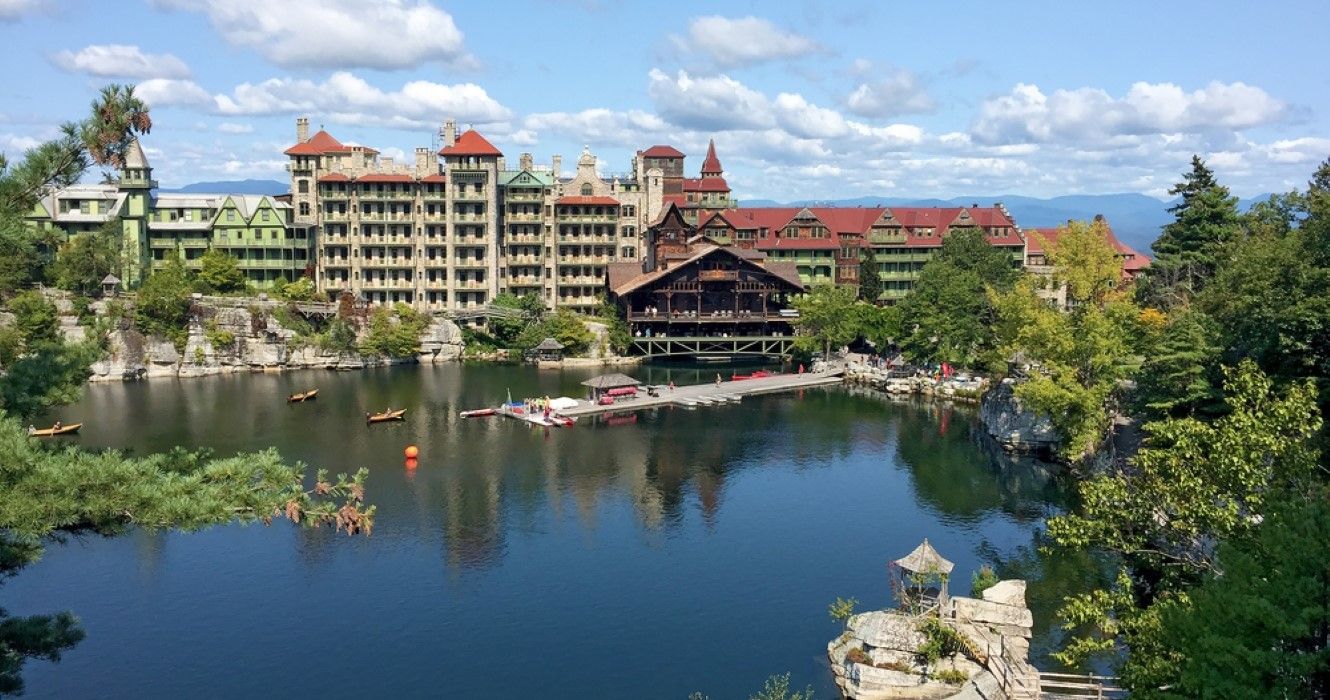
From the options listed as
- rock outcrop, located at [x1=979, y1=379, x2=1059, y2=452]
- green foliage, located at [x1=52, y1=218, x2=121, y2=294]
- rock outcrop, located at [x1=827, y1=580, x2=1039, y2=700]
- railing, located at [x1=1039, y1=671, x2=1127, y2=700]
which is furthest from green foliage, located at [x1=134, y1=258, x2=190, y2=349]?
railing, located at [x1=1039, y1=671, x2=1127, y2=700]

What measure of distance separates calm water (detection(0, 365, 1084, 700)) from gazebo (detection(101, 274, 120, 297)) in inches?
919

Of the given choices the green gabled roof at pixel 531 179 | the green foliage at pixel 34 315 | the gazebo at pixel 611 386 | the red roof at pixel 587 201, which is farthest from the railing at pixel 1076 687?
the green gabled roof at pixel 531 179

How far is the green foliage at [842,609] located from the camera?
35.7 m

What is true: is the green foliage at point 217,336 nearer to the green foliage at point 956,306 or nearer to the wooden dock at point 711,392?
the wooden dock at point 711,392

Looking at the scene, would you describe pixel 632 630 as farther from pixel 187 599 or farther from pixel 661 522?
pixel 187 599

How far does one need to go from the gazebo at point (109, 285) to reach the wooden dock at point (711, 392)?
44.3 meters

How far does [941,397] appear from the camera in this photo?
80188mm

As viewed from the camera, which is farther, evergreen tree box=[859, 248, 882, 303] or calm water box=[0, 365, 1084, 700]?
evergreen tree box=[859, 248, 882, 303]

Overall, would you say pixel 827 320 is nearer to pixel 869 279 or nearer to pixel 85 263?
pixel 869 279

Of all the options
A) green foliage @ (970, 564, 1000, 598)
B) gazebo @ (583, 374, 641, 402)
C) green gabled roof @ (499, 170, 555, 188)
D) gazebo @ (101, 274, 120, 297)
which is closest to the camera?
green foliage @ (970, 564, 1000, 598)

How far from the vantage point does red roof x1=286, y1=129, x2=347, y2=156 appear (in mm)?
103438

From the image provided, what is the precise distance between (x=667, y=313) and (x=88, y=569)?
60.6 m

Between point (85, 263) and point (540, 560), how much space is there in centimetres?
6548

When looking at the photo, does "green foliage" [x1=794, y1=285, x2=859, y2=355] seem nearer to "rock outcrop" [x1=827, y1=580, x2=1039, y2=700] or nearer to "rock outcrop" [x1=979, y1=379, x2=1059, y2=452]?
"rock outcrop" [x1=979, y1=379, x2=1059, y2=452]
